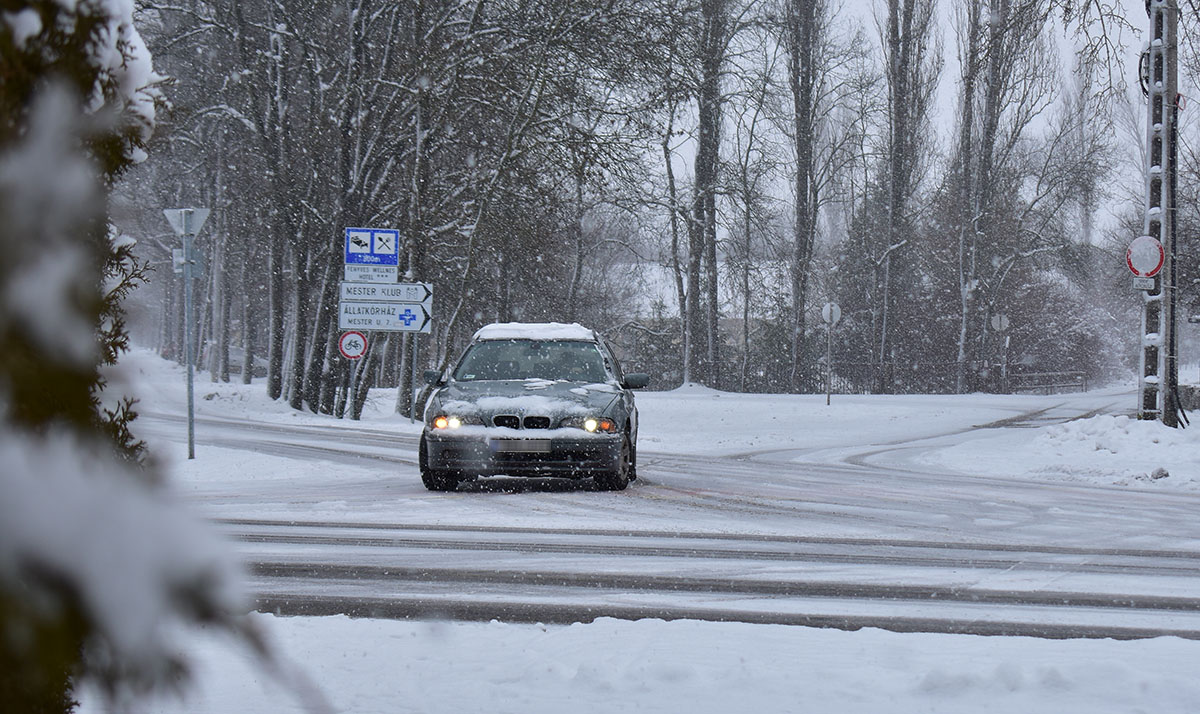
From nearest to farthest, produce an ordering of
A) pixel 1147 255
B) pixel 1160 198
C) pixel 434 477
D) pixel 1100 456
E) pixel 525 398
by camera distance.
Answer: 1. pixel 525 398
2. pixel 434 477
3. pixel 1100 456
4. pixel 1147 255
5. pixel 1160 198

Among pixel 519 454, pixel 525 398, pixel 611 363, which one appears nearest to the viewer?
pixel 519 454

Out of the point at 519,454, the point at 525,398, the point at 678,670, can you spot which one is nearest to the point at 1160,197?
the point at 525,398

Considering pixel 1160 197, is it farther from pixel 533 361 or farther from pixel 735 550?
pixel 735 550

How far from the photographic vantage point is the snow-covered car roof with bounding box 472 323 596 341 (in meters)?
12.6

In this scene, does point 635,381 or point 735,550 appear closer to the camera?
point 735,550

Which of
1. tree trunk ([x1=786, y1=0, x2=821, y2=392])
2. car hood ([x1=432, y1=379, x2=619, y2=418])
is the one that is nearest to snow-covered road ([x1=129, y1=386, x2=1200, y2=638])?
car hood ([x1=432, y1=379, x2=619, y2=418])

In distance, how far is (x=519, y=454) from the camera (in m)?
10.9

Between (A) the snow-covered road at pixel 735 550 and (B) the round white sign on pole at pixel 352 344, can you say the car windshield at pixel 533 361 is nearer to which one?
(A) the snow-covered road at pixel 735 550

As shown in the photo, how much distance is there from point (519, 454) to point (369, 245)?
41.7ft

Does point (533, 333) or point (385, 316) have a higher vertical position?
point (385, 316)

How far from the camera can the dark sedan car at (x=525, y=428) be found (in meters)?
10.9

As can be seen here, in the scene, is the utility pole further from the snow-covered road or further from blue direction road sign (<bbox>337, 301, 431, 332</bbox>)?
blue direction road sign (<bbox>337, 301, 431, 332</bbox>)

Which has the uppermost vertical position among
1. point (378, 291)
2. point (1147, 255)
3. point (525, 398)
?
point (1147, 255)

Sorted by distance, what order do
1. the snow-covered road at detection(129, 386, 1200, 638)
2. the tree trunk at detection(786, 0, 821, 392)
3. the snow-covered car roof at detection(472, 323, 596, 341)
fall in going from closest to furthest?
the snow-covered road at detection(129, 386, 1200, 638)
the snow-covered car roof at detection(472, 323, 596, 341)
the tree trunk at detection(786, 0, 821, 392)
